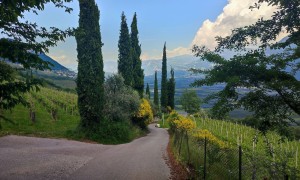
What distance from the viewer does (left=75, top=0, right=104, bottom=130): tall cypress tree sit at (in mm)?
28688

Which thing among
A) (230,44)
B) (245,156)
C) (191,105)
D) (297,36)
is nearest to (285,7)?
(297,36)

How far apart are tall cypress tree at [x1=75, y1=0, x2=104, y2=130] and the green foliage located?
2695 millimetres

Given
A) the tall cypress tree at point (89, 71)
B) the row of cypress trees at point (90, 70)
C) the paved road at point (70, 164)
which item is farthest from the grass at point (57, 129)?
the paved road at point (70, 164)

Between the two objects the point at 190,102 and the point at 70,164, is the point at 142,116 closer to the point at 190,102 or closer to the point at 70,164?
the point at 70,164

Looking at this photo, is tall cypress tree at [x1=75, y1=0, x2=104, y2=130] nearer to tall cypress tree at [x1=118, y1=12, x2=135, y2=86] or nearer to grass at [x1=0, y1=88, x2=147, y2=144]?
grass at [x1=0, y1=88, x2=147, y2=144]

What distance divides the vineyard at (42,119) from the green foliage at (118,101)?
435cm

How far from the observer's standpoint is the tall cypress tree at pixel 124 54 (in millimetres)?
Answer: 43812

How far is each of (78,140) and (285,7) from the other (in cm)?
2272

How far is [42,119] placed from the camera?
114ft

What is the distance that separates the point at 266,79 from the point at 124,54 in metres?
37.2

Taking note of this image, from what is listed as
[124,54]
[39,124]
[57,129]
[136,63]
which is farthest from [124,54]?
[39,124]

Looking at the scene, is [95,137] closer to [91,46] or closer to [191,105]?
[91,46]

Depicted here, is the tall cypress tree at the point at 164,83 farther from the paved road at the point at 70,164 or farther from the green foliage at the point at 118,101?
the paved road at the point at 70,164

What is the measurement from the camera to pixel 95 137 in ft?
94.5
